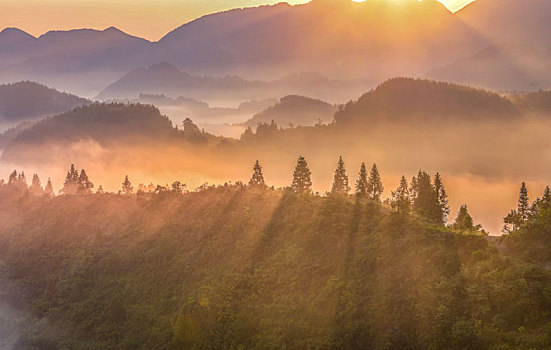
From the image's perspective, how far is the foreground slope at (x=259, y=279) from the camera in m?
51.3

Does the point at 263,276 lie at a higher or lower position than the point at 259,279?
higher

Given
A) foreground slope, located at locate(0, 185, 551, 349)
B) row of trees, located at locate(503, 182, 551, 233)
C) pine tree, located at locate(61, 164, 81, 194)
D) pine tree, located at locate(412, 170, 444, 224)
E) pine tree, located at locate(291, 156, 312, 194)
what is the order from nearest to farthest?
foreground slope, located at locate(0, 185, 551, 349) → row of trees, located at locate(503, 182, 551, 233) → pine tree, located at locate(412, 170, 444, 224) → pine tree, located at locate(291, 156, 312, 194) → pine tree, located at locate(61, 164, 81, 194)

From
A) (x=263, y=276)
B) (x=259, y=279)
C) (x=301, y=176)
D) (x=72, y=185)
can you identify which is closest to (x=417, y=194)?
(x=301, y=176)

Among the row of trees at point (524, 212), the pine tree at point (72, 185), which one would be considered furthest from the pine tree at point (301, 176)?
the pine tree at point (72, 185)

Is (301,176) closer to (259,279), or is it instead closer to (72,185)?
(259,279)

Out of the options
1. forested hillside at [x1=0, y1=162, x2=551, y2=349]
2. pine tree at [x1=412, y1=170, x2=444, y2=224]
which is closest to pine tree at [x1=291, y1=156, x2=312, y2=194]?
forested hillside at [x1=0, y1=162, x2=551, y2=349]

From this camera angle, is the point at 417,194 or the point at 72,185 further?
the point at 72,185

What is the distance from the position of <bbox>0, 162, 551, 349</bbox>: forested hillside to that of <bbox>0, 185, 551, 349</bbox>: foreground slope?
0.19 m

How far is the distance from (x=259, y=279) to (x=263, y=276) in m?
0.69

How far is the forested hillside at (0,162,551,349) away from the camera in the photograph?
51.3 m

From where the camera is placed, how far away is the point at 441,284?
54.2m

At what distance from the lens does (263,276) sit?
227 ft

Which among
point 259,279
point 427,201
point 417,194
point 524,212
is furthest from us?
point 417,194

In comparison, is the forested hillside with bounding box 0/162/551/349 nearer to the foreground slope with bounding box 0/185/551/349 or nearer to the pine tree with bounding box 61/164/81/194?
the foreground slope with bounding box 0/185/551/349
